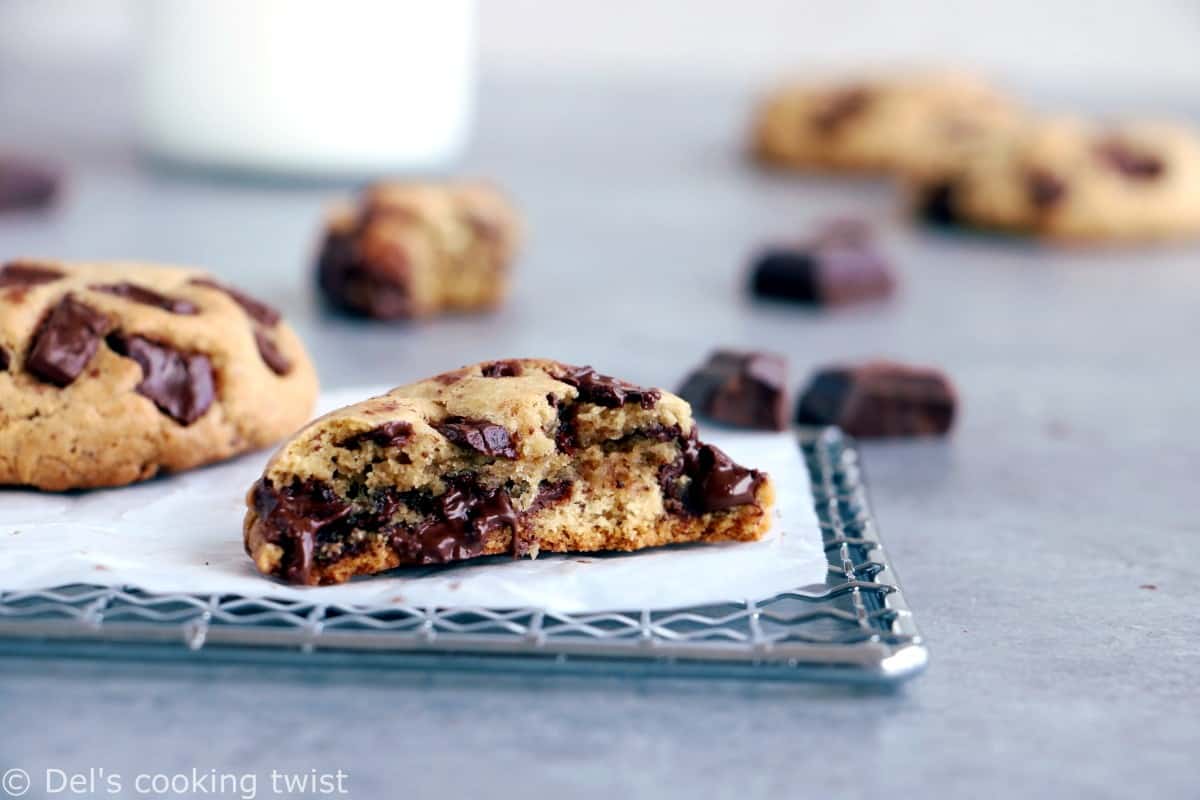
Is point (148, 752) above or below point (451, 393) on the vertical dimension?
below

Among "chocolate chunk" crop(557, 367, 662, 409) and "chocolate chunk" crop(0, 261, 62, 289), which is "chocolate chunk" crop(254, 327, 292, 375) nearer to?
"chocolate chunk" crop(0, 261, 62, 289)

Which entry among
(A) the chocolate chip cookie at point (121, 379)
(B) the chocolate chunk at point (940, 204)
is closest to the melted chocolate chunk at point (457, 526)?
(A) the chocolate chip cookie at point (121, 379)

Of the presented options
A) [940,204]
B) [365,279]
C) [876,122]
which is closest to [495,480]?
[365,279]

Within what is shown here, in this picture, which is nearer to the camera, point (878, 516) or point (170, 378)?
point (170, 378)

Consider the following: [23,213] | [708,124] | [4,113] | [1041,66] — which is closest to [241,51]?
[23,213]

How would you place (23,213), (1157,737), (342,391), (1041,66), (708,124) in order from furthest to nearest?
1. (1041,66)
2. (708,124)
3. (23,213)
4. (342,391)
5. (1157,737)

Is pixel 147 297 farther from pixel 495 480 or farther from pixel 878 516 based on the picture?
pixel 878 516

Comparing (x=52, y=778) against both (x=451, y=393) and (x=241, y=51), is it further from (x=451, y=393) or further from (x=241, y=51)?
(x=241, y=51)
